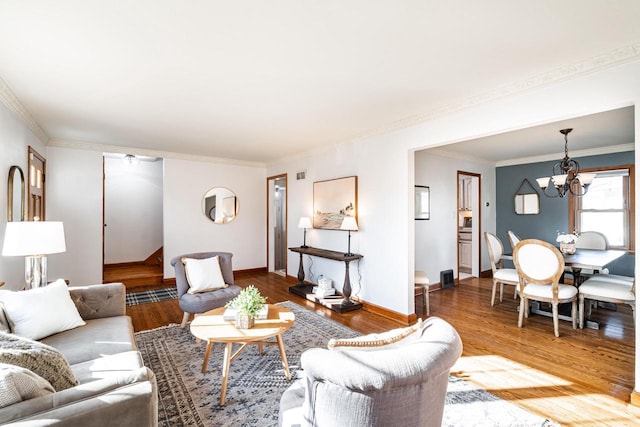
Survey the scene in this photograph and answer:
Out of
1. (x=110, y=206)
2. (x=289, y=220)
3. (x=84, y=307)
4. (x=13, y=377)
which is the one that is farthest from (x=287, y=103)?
(x=110, y=206)

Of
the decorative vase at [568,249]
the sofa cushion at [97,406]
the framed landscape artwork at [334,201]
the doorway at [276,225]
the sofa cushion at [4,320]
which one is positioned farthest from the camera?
the doorway at [276,225]

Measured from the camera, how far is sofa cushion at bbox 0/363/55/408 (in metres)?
1.03

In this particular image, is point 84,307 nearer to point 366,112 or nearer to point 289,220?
point 366,112

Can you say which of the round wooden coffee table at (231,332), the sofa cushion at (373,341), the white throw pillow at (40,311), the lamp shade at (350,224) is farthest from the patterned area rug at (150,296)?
the sofa cushion at (373,341)

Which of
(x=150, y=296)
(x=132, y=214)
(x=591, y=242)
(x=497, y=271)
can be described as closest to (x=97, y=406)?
(x=150, y=296)

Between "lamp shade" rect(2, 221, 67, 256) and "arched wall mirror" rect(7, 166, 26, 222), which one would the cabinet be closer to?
"lamp shade" rect(2, 221, 67, 256)

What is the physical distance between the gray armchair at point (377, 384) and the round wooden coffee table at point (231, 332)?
3.56ft

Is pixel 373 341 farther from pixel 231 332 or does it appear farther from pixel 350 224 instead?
pixel 350 224

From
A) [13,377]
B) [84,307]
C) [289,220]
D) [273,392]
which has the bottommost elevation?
[273,392]

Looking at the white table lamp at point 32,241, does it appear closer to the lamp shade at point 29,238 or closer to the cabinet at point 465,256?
the lamp shade at point 29,238

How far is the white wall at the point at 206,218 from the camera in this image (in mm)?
5645

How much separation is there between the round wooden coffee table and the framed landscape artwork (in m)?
2.22

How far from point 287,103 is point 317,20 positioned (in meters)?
1.39

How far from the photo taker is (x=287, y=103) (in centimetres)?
315
